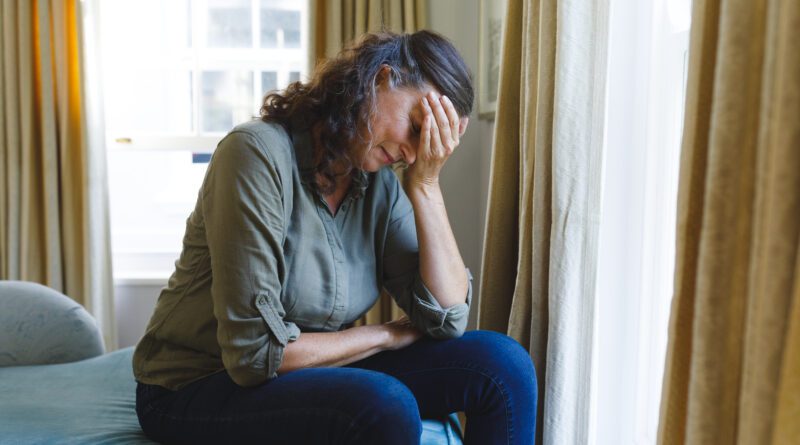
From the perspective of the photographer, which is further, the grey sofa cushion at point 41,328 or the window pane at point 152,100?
the window pane at point 152,100

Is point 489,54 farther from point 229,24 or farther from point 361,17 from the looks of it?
point 229,24

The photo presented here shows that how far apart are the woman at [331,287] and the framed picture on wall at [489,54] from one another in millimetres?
1032

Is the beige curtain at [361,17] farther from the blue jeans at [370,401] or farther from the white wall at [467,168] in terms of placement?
the blue jeans at [370,401]

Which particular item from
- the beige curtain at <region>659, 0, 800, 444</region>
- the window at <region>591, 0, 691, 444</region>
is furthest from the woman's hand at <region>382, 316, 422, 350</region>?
the beige curtain at <region>659, 0, 800, 444</region>

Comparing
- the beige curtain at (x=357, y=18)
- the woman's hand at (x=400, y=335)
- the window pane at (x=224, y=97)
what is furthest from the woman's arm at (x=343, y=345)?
the window pane at (x=224, y=97)

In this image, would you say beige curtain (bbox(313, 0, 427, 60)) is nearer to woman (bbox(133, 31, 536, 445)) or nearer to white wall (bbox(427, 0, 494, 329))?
white wall (bbox(427, 0, 494, 329))

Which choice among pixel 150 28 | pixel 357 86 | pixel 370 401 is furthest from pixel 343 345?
pixel 150 28

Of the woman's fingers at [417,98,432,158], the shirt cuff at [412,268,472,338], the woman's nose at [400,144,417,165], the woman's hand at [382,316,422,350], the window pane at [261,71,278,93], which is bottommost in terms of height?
the woman's hand at [382,316,422,350]

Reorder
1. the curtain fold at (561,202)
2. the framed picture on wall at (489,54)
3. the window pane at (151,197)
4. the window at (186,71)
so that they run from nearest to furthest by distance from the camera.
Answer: the curtain fold at (561,202) < the framed picture on wall at (489,54) < the window at (186,71) < the window pane at (151,197)

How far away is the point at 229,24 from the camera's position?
309 centimetres

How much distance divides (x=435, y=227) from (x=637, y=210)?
1.44ft

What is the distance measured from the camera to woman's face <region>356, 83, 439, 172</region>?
4.44 ft

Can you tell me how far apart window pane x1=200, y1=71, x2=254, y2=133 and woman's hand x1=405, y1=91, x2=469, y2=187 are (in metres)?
1.77

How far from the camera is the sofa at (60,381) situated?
54.7 inches
